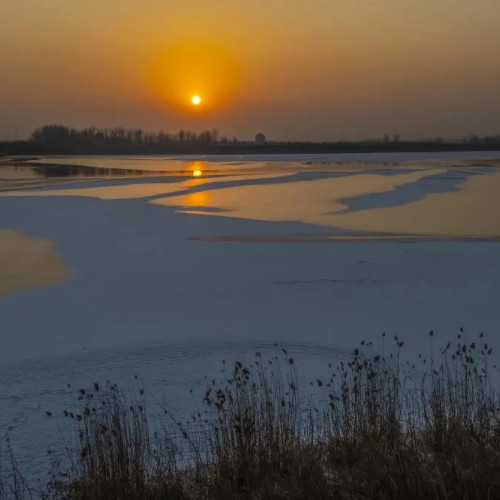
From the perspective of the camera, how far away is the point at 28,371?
7.48m

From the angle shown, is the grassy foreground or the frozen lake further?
the frozen lake

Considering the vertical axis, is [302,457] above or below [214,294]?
above

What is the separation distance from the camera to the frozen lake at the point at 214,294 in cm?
750

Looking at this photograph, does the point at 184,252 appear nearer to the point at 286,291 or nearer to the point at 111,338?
the point at 286,291

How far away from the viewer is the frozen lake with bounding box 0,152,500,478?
7500 millimetres

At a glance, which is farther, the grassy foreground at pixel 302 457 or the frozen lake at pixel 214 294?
the frozen lake at pixel 214 294

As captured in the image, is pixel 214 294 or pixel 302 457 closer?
pixel 302 457

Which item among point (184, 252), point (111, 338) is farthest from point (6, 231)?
point (111, 338)

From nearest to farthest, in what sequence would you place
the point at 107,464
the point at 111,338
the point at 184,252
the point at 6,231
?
the point at 107,464, the point at 111,338, the point at 184,252, the point at 6,231

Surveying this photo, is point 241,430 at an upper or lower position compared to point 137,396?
upper

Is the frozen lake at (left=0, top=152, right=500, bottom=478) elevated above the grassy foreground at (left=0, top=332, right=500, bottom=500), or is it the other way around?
the grassy foreground at (left=0, top=332, right=500, bottom=500)

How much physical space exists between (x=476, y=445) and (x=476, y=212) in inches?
722

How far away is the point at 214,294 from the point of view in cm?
1107

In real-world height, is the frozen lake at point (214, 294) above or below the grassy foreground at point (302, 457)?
below
